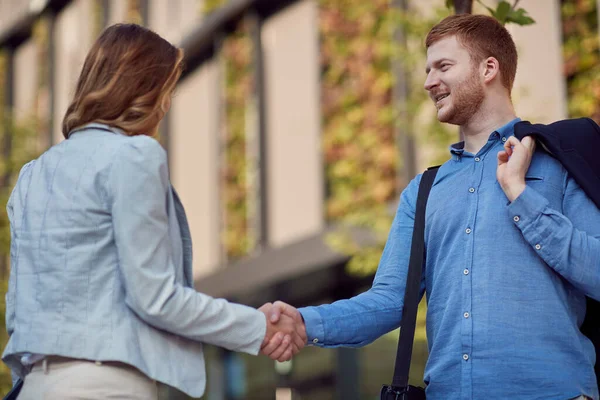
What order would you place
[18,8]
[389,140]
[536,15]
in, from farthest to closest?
[18,8]
[389,140]
[536,15]

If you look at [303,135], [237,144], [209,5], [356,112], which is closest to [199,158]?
[237,144]

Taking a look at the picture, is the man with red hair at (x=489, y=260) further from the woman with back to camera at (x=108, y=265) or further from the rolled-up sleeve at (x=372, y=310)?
the woman with back to camera at (x=108, y=265)

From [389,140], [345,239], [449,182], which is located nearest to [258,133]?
[389,140]

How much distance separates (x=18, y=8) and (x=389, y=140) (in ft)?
43.1

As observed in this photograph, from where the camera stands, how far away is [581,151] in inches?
147

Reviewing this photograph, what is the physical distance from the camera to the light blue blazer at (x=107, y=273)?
314 cm

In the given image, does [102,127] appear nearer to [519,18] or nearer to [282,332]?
[282,332]

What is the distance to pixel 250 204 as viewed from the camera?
15906 mm

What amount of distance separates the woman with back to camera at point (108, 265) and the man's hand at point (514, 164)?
1.00 meters

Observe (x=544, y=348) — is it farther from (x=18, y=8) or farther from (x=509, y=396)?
(x=18, y=8)

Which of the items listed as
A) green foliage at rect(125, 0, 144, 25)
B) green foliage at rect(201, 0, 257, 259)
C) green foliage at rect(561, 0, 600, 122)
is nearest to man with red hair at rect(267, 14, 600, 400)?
green foliage at rect(561, 0, 600, 122)

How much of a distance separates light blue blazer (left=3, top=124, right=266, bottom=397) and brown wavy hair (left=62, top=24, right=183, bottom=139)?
0.09 meters

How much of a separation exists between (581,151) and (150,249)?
1540mm

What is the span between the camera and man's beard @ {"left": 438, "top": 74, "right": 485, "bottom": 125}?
3.99 meters
